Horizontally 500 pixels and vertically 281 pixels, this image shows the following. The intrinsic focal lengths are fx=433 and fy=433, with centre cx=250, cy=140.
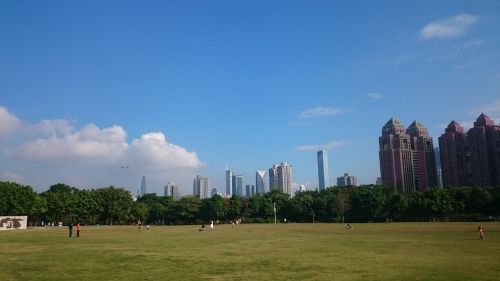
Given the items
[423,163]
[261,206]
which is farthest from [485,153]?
[261,206]

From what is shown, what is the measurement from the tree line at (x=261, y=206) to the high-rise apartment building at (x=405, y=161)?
1973 inches

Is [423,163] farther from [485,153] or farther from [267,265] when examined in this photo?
[267,265]

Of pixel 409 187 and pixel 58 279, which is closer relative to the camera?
pixel 58 279

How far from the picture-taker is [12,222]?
254 ft

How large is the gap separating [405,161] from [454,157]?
24587mm

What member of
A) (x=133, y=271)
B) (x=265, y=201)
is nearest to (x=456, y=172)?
(x=265, y=201)

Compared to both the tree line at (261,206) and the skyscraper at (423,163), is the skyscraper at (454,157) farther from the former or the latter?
the tree line at (261,206)

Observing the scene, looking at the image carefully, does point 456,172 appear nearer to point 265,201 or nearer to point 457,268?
point 265,201

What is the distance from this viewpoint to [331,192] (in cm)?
11788

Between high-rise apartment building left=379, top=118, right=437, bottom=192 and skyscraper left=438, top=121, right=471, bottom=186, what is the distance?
17862 millimetres

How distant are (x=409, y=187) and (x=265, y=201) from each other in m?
71.5

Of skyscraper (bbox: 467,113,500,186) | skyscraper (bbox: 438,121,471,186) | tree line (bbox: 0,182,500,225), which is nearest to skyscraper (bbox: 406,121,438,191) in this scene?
skyscraper (bbox: 438,121,471,186)

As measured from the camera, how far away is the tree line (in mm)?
88375

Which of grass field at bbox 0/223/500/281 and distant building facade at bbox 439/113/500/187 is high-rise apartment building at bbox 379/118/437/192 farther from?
grass field at bbox 0/223/500/281
